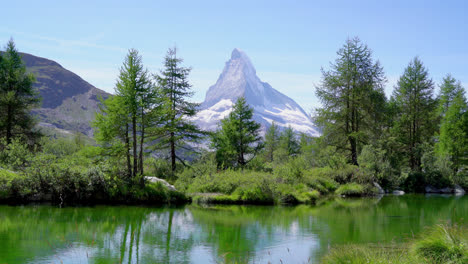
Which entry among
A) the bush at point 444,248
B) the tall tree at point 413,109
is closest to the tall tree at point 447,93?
the tall tree at point 413,109

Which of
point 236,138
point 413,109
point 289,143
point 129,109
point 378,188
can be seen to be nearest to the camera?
point 129,109

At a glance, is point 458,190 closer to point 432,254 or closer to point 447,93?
point 447,93

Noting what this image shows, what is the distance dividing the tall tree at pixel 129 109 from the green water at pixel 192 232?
5.01m

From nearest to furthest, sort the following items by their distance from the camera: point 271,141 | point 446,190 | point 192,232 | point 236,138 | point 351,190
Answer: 1. point 192,232
2. point 351,190
3. point 236,138
4. point 446,190
5. point 271,141

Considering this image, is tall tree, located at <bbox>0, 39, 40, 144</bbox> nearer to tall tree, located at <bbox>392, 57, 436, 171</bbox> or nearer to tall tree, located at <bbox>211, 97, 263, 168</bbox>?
tall tree, located at <bbox>211, 97, 263, 168</bbox>

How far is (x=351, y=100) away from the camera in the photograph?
37.0 meters

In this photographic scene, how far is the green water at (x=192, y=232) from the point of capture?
10.2 metres

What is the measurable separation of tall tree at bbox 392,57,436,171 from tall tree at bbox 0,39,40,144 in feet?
119

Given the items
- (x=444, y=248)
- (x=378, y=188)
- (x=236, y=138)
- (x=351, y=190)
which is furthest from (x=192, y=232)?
(x=378, y=188)

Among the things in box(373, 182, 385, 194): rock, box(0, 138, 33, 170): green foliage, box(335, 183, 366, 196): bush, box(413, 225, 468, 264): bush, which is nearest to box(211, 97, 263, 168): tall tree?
box(335, 183, 366, 196): bush

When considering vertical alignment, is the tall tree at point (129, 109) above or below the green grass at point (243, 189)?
above

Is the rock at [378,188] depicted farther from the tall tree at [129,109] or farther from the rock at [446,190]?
the tall tree at [129,109]

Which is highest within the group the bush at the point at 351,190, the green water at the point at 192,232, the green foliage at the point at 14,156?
the green foliage at the point at 14,156

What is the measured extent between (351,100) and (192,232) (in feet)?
89.3
